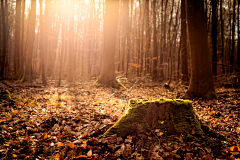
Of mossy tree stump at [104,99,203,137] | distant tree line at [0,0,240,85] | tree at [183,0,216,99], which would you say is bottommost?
Result: mossy tree stump at [104,99,203,137]

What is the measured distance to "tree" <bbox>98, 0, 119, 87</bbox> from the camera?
10477mm

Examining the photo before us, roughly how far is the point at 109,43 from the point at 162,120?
8.92 m

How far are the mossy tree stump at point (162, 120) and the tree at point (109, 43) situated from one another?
25.5 ft

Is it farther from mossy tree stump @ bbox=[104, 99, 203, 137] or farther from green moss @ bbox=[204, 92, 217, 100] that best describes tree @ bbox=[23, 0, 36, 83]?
green moss @ bbox=[204, 92, 217, 100]

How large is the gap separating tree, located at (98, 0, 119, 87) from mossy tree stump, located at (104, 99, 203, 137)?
7.77 metres

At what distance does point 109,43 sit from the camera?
10.6 m

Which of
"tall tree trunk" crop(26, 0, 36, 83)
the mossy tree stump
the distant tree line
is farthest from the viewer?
the distant tree line

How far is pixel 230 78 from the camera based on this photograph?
679 centimetres

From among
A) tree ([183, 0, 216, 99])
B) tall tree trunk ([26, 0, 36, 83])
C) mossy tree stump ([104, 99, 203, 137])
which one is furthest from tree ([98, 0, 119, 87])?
mossy tree stump ([104, 99, 203, 137])

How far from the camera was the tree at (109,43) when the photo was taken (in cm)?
1048

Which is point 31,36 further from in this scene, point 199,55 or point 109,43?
point 199,55

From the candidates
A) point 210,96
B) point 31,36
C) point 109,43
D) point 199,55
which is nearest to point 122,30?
point 109,43

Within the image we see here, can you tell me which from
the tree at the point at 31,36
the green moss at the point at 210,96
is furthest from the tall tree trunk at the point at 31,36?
the green moss at the point at 210,96

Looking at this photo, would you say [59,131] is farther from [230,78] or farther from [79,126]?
[230,78]
